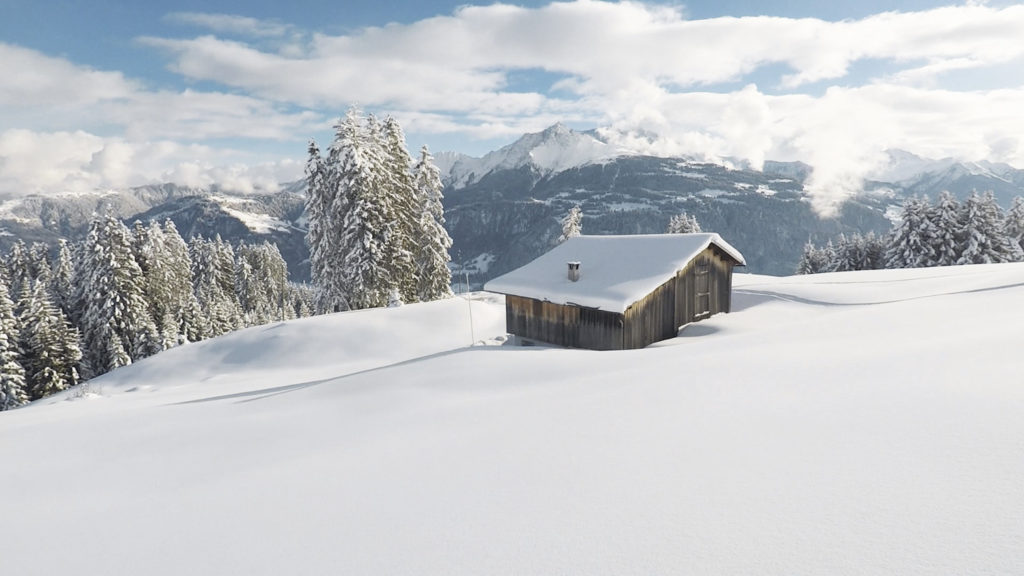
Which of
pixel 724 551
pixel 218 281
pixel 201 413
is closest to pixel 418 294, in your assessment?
pixel 201 413

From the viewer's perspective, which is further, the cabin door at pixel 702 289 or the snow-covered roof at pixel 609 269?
the cabin door at pixel 702 289

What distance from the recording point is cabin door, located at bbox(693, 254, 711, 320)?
18.6 m

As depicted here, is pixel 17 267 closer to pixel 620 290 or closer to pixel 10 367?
pixel 10 367

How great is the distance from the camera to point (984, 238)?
130 feet

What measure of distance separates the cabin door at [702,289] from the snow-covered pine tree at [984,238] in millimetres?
35654

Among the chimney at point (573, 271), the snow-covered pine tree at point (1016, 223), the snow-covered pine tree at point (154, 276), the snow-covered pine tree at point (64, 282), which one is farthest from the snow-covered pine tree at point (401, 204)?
the snow-covered pine tree at point (1016, 223)

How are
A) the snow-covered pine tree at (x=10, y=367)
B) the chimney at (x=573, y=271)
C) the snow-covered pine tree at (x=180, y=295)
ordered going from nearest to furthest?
1. the chimney at (x=573, y=271)
2. the snow-covered pine tree at (x=10, y=367)
3. the snow-covered pine tree at (x=180, y=295)

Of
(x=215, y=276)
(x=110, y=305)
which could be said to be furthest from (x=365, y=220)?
(x=215, y=276)

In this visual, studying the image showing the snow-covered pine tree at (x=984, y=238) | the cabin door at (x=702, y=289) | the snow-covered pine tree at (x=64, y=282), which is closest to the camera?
the cabin door at (x=702, y=289)

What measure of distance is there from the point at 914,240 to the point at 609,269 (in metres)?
39.2

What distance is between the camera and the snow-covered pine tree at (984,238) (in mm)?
39562

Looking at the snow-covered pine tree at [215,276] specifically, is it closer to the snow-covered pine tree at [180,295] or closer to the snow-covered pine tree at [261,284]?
the snow-covered pine tree at [261,284]

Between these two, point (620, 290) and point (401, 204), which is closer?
point (620, 290)

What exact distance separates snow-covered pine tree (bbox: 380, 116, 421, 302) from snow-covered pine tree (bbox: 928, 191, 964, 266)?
43520mm
